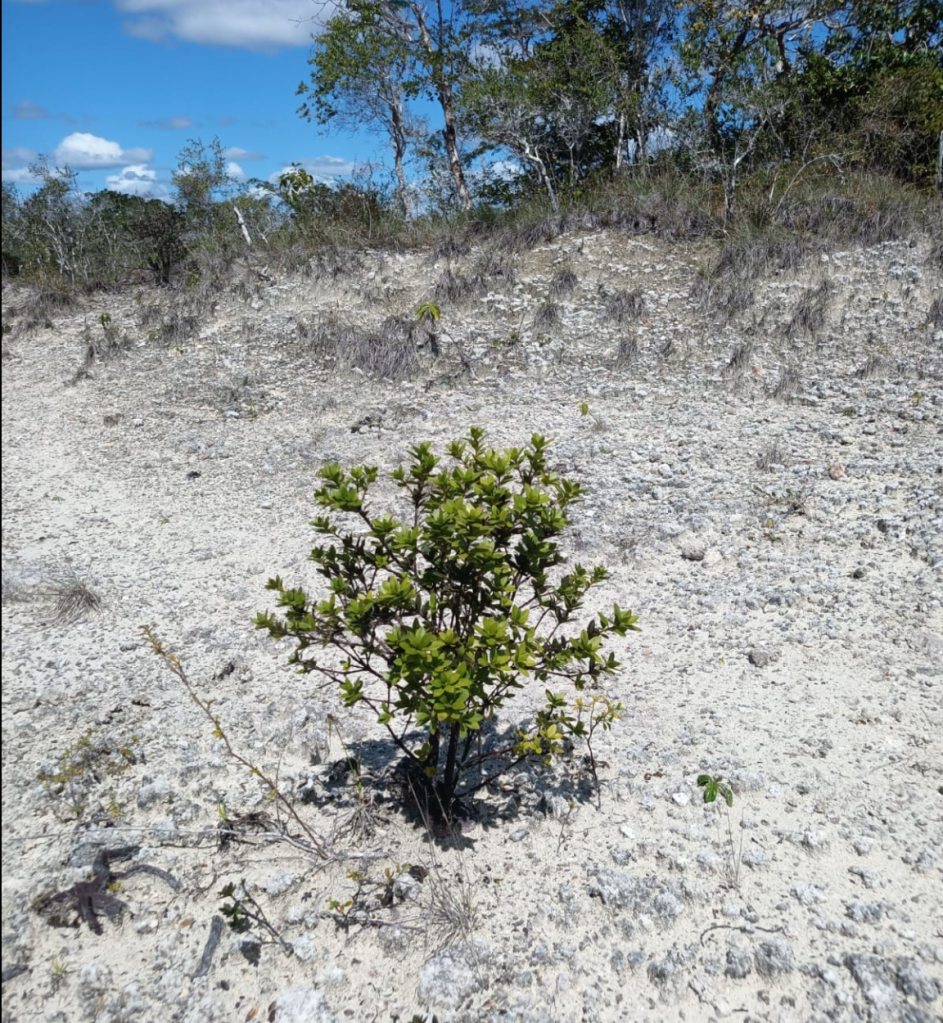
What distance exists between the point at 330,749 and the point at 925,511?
435 cm

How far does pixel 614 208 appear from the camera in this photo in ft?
36.8

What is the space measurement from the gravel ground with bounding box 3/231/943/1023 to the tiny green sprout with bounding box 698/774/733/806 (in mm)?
52

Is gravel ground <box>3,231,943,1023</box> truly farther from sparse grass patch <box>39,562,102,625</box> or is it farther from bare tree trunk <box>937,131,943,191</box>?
bare tree trunk <box>937,131,943,191</box>

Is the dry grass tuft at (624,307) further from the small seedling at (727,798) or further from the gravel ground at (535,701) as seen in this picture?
the small seedling at (727,798)

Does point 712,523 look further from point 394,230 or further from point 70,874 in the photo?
point 394,230

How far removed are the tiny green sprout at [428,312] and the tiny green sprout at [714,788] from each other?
6911 mm

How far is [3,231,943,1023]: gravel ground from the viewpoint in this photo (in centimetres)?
247

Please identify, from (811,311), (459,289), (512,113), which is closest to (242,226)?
(512,113)

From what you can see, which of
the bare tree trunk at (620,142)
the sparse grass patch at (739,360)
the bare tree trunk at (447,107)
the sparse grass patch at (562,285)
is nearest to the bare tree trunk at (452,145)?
the bare tree trunk at (447,107)

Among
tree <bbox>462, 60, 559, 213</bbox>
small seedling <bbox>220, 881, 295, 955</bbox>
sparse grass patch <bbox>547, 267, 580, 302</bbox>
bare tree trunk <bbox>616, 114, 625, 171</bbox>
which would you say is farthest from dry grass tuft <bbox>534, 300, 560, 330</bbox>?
small seedling <bbox>220, 881, 295, 955</bbox>

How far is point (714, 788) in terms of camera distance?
10.2ft

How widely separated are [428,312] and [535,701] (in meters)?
6.64

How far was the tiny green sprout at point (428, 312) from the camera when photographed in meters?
9.00

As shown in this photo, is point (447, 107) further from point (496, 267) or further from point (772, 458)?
point (772, 458)
